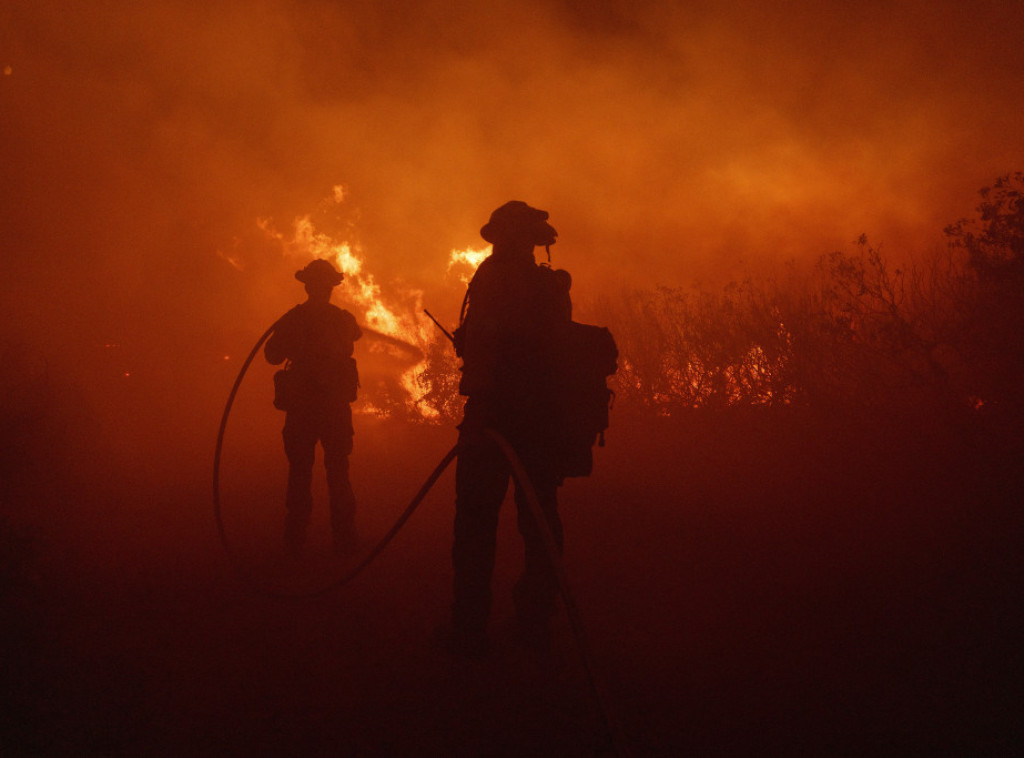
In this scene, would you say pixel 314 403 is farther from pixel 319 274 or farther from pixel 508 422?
pixel 508 422

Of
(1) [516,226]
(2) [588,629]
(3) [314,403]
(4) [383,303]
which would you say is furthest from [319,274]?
(4) [383,303]

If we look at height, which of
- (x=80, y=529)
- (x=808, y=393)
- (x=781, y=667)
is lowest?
(x=781, y=667)

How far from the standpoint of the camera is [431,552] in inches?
201

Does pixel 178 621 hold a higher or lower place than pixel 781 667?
higher

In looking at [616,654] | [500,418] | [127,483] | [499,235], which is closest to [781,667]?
[616,654]

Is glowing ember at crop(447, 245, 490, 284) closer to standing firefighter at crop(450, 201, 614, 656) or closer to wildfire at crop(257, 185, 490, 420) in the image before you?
wildfire at crop(257, 185, 490, 420)

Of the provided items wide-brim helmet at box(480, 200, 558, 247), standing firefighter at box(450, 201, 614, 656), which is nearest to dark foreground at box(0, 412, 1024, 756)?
standing firefighter at box(450, 201, 614, 656)

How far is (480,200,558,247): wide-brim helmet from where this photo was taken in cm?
332

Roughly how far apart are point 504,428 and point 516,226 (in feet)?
3.89

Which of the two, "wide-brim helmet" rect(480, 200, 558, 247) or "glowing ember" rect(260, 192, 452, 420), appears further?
"glowing ember" rect(260, 192, 452, 420)

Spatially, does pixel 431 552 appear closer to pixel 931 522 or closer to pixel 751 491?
pixel 751 491

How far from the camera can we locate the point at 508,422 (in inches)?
121

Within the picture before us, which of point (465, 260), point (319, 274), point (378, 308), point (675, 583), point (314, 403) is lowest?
point (675, 583)

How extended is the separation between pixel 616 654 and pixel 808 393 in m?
7.29
